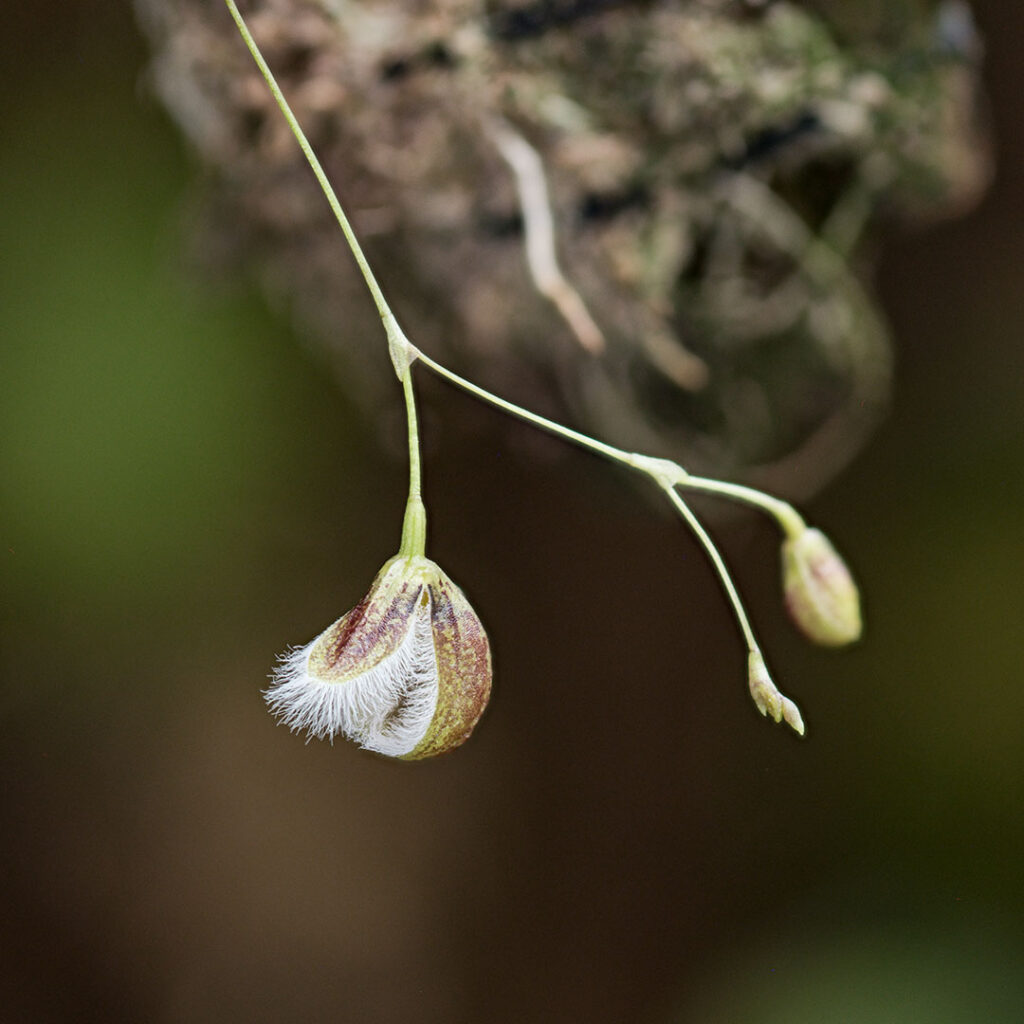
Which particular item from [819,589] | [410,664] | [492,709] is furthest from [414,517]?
[492,709]

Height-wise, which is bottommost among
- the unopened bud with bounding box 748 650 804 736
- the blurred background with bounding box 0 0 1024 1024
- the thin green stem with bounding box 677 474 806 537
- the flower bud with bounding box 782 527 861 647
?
the blurred background with bounding box 0 0 1024 1024

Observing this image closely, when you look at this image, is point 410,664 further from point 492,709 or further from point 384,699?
point 492,709

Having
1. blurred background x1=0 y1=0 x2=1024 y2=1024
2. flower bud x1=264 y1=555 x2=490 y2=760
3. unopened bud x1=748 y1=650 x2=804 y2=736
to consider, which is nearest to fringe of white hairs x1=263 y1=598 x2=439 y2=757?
flower bud x1=264 y1=555 x2=490 y2=760

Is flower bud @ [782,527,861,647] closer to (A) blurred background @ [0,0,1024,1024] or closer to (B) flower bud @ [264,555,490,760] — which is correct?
(B) flower bud @ [264,555,490,760]

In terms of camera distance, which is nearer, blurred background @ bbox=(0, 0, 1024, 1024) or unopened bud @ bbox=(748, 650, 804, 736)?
unopened bud @ bbox=(748, 650, 804, 736)

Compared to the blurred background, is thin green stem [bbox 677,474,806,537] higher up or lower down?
higher up

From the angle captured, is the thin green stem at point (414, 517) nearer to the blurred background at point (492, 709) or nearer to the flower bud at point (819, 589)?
the flower bud at point (819, 589)
